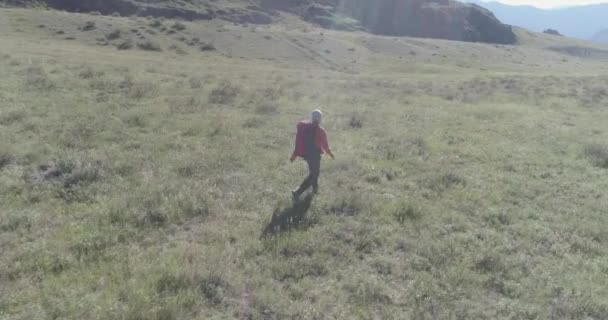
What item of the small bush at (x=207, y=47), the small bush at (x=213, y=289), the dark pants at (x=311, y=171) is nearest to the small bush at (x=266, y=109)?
the dark pants at (x=311, y=171)

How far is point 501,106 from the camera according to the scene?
24.7 m

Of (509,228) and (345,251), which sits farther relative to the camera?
(509,228)

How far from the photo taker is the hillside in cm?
9569

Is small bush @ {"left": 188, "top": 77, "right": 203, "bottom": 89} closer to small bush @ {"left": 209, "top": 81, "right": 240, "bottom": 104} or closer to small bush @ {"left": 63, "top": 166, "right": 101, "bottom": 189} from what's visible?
small bush @ {"left": 209, "top": 81, "right": 240, "bottom": 104}

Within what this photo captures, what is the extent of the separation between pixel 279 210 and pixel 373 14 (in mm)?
133322

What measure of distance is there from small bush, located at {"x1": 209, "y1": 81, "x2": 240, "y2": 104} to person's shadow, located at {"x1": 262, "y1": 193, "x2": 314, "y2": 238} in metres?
12.2

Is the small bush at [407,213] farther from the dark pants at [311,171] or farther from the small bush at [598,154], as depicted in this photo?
the small bush at [598,154]

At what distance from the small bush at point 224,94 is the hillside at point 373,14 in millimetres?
71863

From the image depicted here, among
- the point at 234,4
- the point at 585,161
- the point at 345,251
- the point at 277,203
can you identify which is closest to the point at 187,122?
the point at 277,203

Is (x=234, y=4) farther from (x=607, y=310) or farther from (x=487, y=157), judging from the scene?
(x=607, y=310)

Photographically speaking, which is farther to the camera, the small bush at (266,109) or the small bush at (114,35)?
the small bush at (114,35)

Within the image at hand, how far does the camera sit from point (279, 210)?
9.71 m

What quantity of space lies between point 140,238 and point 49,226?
5.50ft

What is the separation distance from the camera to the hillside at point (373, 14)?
95.7 meters
